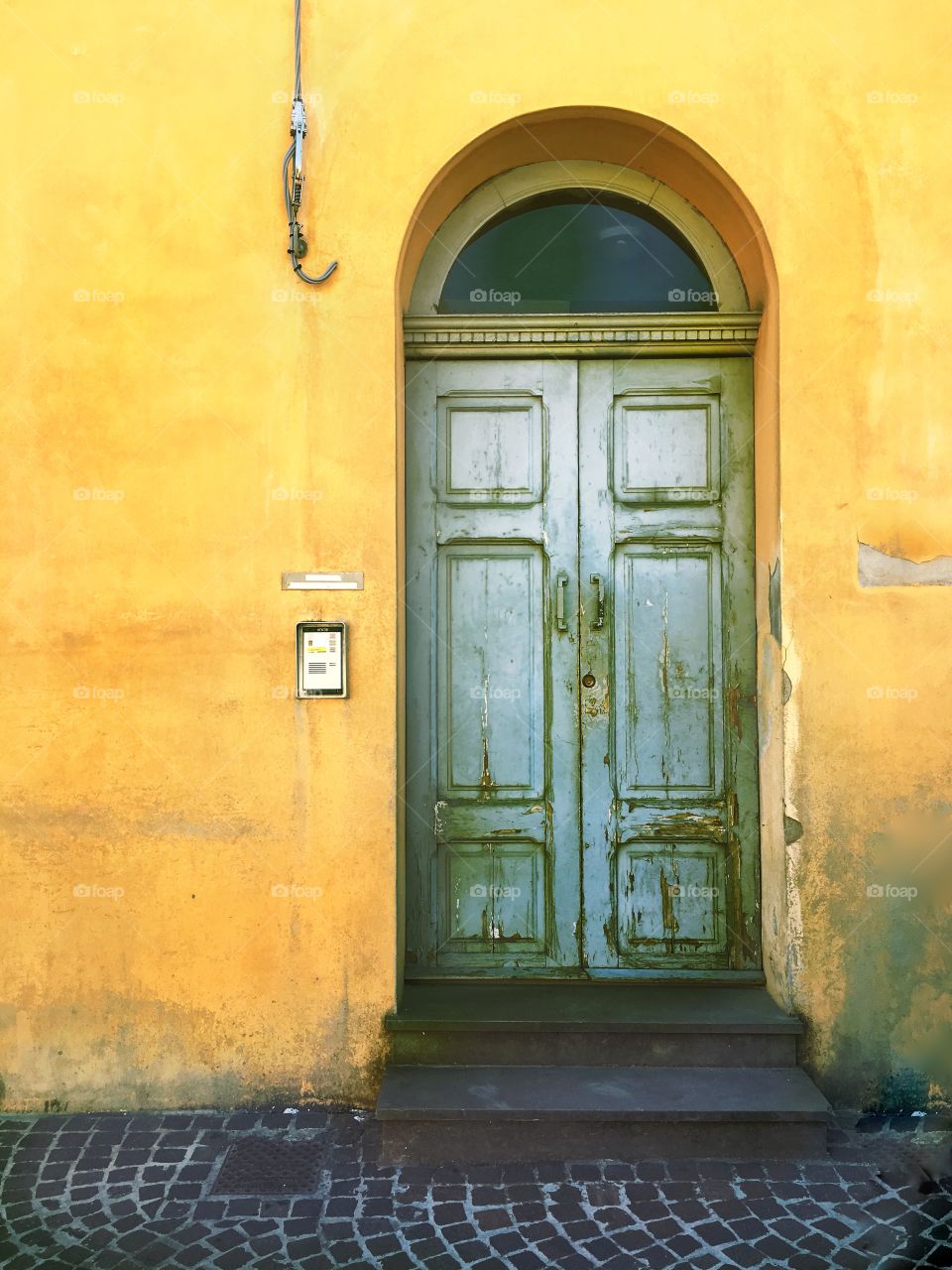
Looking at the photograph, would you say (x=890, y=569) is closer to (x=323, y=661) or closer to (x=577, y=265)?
(x=577, y=265)

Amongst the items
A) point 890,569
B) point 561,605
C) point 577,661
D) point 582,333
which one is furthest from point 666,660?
point 582,333

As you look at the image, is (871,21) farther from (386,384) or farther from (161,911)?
(161,911)

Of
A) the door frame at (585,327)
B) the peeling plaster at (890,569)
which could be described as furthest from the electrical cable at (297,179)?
the peeling plaster at (890,569)

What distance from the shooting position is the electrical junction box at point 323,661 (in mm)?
4113

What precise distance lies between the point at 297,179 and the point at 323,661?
6.49ft

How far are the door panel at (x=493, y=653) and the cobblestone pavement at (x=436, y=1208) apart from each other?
114 cm

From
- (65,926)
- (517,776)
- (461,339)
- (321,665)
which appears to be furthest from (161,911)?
(461,339)

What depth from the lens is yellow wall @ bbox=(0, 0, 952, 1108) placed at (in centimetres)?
414

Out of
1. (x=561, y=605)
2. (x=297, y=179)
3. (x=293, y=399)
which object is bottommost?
(x=561, y=605)

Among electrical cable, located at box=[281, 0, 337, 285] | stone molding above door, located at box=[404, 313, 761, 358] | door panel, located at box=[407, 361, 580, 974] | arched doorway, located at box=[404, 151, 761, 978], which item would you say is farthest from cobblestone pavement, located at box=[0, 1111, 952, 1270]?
electrical cable, located at box=[281, 0, 337, 285]

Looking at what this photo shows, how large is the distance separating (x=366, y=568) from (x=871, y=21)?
3.09 meters

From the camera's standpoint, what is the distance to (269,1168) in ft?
11.9

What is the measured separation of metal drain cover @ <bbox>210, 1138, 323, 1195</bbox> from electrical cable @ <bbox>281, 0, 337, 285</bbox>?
11.2 feet

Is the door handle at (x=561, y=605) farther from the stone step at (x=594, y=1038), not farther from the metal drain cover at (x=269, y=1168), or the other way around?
the metal drain cover at (x=269, y=1168)
